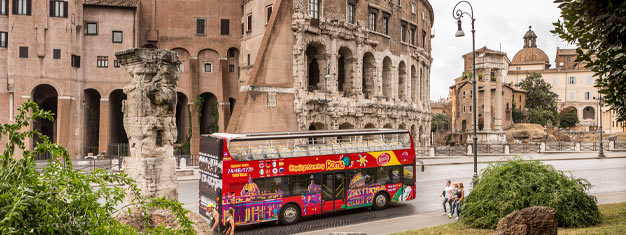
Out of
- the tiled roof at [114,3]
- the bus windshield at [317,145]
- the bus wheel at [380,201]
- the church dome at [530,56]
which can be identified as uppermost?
the church dome at [530,56]

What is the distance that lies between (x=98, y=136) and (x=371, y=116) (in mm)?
23819

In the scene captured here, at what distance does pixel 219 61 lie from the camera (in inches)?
1548

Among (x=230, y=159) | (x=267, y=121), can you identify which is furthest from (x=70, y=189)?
(x=267, y=121)

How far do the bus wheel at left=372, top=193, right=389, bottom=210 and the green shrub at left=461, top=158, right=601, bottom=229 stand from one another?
471 cm

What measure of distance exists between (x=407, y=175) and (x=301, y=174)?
517 centimetres

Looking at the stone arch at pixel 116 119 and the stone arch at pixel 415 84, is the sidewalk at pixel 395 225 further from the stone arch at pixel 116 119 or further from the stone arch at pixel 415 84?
the stone arch at pixel 415 84

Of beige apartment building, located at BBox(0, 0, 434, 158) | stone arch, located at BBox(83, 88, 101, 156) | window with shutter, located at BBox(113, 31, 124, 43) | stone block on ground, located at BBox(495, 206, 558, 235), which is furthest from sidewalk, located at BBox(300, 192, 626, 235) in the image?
stone arch, located at BBox(83, 88, 101, 156)

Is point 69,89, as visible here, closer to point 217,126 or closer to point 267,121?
point 217,126

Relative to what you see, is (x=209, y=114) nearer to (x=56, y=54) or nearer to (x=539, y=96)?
(x=56, y=54)

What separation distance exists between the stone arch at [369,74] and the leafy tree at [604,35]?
1170 inches

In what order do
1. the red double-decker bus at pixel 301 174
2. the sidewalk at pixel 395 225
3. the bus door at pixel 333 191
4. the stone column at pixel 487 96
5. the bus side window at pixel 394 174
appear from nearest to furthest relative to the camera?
the sidewalk at pixel 395 225 → the red double-decker bus at pixel 301 174 → the bus door at pixel 333 191 → the bus side window at pixel 394 174 → the stone column at pixel 487 96

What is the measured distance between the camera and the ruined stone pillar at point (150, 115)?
46.3 feet

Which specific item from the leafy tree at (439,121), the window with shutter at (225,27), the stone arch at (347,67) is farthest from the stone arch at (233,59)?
the leafy tree at (439,121)

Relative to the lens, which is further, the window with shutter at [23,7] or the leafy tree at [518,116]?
the leafy tree at [518,116]
